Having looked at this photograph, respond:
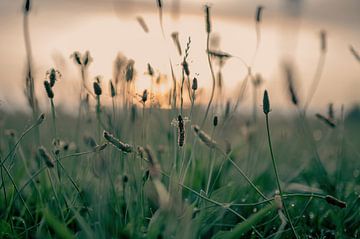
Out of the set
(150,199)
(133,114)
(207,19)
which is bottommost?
(150,199)

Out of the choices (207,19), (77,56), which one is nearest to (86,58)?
(77,56)

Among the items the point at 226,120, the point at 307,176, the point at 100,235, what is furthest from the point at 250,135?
the point at 100,235

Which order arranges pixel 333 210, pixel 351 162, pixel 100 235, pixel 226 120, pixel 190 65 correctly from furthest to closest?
pixel 351 162 → pixel 226 120 → pixel 333 210 → pixel 190 65 → pixel 100 235

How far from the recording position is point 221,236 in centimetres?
157

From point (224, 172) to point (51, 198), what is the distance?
2.92ft

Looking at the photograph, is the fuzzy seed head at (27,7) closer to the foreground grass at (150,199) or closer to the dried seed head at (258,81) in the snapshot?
the foreground grass at (150,199)

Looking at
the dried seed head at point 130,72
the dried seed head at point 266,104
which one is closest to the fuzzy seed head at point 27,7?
the dried seed head at point 130,72

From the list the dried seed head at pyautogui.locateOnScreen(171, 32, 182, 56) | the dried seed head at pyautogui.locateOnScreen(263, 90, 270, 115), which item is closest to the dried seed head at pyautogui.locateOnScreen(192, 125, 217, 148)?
the dried seed head at pyautogui.locateOnScreen(263, 90, 270, 115)

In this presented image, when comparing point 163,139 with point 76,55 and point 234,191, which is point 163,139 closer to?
point 234,191

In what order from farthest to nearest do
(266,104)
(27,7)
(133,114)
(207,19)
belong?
1. (133,114)
2. (207,19)
3. (27,7)
4. (266,104)

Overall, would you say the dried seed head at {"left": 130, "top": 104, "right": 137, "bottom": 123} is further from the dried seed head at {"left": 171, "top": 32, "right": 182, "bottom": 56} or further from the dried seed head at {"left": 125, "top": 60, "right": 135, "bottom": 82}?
the dried seed head at {"left": 171, "top": 32, "right": 182, "bottom": 56}

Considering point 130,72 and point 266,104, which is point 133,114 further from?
point 266,104

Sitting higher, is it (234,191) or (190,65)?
(190,65)

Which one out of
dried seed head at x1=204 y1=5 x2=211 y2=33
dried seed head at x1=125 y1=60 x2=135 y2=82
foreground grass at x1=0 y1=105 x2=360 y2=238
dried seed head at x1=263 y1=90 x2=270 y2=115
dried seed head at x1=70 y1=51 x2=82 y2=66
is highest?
dried seed head at x1=204 y1=5 x2=211 y2=33
